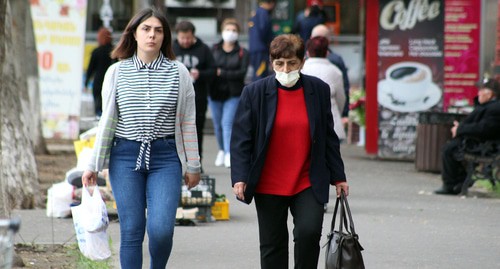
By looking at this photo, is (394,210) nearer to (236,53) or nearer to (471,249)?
(471,249)

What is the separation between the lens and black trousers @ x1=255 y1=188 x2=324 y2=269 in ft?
21.3

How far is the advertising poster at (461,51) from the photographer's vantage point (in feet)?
54.7

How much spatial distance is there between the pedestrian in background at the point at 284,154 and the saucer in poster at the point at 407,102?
10.5 meters

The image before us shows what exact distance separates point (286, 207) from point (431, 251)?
9.44 ft

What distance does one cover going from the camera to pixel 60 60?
18672mm

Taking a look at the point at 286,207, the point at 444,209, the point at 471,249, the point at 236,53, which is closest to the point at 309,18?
the point at 236,53

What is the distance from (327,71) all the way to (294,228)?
4.67 m

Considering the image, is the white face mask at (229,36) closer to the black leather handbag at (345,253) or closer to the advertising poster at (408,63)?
the advertising poster at (408,63)

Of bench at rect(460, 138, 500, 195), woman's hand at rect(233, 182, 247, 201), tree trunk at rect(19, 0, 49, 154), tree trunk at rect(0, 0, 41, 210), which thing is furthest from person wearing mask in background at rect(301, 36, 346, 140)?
tree trunk at rect(19, 0, 49, 154)

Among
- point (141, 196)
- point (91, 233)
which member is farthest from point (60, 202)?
point (141, 196)

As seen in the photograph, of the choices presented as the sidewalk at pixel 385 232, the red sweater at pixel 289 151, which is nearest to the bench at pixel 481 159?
the sidewalk at pixel 385 232

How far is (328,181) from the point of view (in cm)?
655

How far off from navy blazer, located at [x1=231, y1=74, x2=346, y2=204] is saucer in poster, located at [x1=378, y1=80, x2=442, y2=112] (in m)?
10.5

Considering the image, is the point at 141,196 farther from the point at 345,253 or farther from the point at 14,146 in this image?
the point at 14,146
